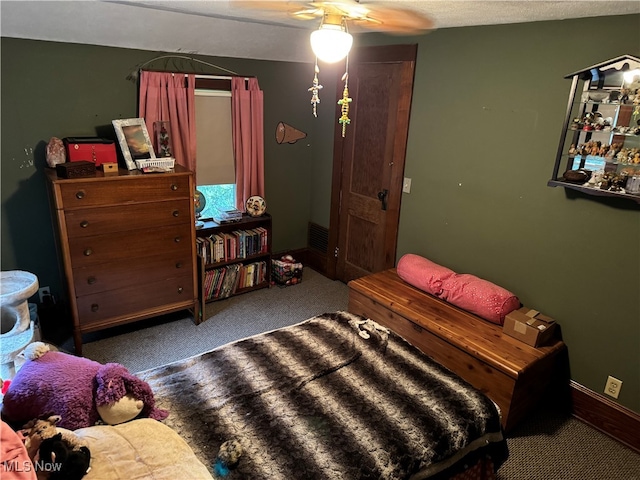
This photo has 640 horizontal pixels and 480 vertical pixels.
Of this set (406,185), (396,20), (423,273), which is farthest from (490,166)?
(396,20)

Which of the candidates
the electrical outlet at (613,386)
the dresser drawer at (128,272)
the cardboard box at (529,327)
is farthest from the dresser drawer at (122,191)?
the electrical outlet at (613,386)

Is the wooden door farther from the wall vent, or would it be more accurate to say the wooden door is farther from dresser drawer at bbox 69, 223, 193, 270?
dresser drawer at bbox 69, 223, 193, 270

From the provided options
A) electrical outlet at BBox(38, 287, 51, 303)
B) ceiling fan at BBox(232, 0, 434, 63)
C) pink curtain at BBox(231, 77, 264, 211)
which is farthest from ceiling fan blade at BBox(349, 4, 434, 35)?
electrical outlet at BBox(38, 287, 51, 303)

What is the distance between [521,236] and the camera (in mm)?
2783

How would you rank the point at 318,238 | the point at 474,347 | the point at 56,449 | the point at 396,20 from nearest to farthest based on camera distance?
the point at 56,449 < the point at 474,347 < the point at 396,20 < the point at 318,238

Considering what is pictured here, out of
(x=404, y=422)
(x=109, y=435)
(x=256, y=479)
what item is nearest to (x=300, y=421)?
(x=256, y=479)

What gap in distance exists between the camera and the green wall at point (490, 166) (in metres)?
2.42

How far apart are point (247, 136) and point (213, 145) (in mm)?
305

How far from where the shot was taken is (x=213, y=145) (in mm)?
3805

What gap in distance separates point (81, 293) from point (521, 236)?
283 cm

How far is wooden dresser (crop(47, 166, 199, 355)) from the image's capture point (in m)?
2.74

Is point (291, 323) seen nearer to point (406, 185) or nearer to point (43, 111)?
point (406, 185)

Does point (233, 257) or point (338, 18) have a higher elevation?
point (338, 18)

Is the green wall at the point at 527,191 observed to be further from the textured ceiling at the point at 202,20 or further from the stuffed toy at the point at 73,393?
the stuffed toy at the point at 73,393
